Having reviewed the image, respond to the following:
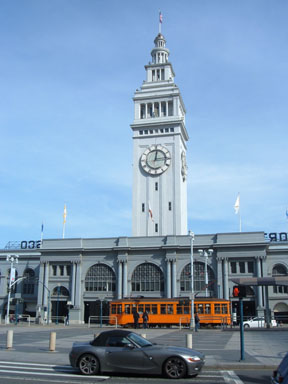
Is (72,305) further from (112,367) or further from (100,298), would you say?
(112,367)

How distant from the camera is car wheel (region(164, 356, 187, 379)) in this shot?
1423 centimetres

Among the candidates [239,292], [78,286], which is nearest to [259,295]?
[78,286]

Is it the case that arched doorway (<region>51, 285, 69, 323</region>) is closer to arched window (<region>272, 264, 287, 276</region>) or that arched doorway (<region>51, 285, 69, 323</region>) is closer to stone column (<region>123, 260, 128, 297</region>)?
stone column (<region>123, 260, 128, 297</region>)

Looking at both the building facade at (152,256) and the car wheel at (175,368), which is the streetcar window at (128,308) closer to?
the building facade at (152,256)

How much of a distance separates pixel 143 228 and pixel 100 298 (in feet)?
45.3

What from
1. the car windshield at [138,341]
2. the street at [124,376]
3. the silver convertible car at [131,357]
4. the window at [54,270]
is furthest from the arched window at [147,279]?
the silver convertible car at [131,357]

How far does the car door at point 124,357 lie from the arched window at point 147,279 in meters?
51.1

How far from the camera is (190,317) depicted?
50.3 meters

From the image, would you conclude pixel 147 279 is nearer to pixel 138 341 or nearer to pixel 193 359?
pixel 138 341

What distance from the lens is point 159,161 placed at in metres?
75.2

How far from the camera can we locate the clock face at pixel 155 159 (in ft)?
244

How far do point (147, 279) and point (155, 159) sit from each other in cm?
2115

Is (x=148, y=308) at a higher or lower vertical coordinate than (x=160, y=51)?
lower

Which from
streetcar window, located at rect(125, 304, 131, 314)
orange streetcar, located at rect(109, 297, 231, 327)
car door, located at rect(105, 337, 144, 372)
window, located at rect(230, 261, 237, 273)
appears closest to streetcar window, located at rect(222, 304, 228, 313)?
orange streetcar, located at rect(109, 297, 231, 327)
